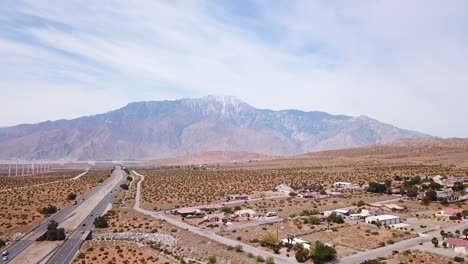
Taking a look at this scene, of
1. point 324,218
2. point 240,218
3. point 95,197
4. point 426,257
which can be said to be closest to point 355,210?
point 324,218

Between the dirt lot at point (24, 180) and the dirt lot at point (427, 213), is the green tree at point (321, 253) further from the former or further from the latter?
the dirt lot at point (24, 180)

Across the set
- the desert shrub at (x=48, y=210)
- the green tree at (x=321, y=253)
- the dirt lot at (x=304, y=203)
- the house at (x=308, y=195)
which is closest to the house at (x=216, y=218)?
the dirt lot at (x=304, y=203)

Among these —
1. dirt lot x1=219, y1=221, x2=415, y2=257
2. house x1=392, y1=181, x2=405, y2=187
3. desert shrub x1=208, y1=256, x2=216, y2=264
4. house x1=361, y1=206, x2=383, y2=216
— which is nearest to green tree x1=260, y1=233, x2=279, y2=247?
dirt lot x1=219, y1=221, x2=415, y2=257

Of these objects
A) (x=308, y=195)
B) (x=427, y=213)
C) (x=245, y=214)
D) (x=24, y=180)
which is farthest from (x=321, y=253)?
(x=24, y=180)

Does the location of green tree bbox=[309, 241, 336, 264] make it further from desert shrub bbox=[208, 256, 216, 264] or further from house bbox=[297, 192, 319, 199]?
house bbox=[297, 192, 319, 199]

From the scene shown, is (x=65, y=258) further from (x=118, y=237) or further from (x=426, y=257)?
(x=426, y=257)

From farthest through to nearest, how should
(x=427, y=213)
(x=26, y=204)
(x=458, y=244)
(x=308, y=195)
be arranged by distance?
(x=308, y=195) < (x=26, y=204) < (x=427, y=213) < (x=458, y=244)

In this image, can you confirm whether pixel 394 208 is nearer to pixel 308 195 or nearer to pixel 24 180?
pixel 308 195

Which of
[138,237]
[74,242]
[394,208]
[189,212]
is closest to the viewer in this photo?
[74,242]
